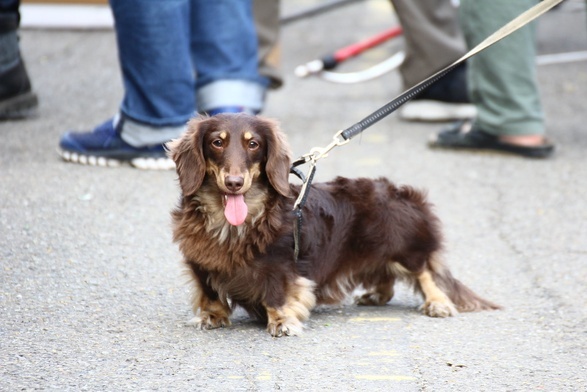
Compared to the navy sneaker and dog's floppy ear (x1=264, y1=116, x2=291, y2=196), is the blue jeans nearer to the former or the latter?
the navy sneaker

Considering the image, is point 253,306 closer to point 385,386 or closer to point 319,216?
point 319,216

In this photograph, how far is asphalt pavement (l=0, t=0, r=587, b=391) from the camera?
305cm

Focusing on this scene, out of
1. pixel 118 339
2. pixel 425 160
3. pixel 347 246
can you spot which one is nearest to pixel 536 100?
pixel 425 160

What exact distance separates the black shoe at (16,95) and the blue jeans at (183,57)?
3.65 feet

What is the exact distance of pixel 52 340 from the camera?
3219mm

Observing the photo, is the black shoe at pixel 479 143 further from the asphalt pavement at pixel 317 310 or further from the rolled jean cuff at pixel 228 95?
the rolled jean cuff at pixel 228 95

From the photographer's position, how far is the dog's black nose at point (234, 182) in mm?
3219

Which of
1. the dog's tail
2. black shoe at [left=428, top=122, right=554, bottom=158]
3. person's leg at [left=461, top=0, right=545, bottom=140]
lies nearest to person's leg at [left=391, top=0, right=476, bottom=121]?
black shoe at [left=428, top=122, right=554, bottom=158]

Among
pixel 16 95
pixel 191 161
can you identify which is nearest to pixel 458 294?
pixel 191 161

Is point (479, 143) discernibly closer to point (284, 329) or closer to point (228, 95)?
point (228, 95)

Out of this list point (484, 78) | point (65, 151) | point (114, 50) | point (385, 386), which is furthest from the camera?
point (114, 50)

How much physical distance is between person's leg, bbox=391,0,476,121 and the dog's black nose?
3.64m

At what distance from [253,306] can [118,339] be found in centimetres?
49

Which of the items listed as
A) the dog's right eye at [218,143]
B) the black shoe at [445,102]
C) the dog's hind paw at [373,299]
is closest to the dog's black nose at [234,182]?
the dog's right eye at [218,143]
